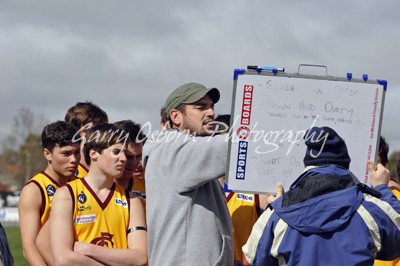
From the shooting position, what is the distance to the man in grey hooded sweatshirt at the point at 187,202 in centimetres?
488

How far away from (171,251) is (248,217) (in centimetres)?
117

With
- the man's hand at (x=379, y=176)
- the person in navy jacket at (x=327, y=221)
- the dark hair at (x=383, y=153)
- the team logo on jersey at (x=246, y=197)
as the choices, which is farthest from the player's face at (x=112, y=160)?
the dark hair at (x=383, y=153)

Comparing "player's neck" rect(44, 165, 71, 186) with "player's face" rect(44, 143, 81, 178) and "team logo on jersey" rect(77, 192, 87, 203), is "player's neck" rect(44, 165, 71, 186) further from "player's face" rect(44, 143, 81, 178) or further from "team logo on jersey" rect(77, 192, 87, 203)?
"team logo on jersey" rect(77, 192, 87, 203)

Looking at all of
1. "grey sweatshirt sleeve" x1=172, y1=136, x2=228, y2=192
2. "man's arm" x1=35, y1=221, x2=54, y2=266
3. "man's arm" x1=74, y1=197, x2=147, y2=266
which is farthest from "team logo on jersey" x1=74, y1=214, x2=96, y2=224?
"grey sweatshirt sleeve" x1=172, y1=136, x2=228, y2=192

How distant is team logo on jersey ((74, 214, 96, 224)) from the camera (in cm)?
554

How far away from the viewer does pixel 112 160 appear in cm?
573

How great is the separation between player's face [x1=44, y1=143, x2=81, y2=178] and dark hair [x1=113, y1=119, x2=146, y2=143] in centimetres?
52

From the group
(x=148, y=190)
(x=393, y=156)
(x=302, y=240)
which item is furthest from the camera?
(x=393, y=156)

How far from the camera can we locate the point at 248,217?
237 inches

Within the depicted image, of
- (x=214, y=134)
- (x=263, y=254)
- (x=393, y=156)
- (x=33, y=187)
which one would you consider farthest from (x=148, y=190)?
(x=393, y=156)

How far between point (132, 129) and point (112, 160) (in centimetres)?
59

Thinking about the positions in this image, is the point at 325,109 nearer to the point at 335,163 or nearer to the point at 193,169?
the point at 335,163

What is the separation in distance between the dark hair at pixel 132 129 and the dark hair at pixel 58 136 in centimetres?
49

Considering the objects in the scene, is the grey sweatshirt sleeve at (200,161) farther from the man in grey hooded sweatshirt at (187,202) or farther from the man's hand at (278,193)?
the man's hand at (278,193)
